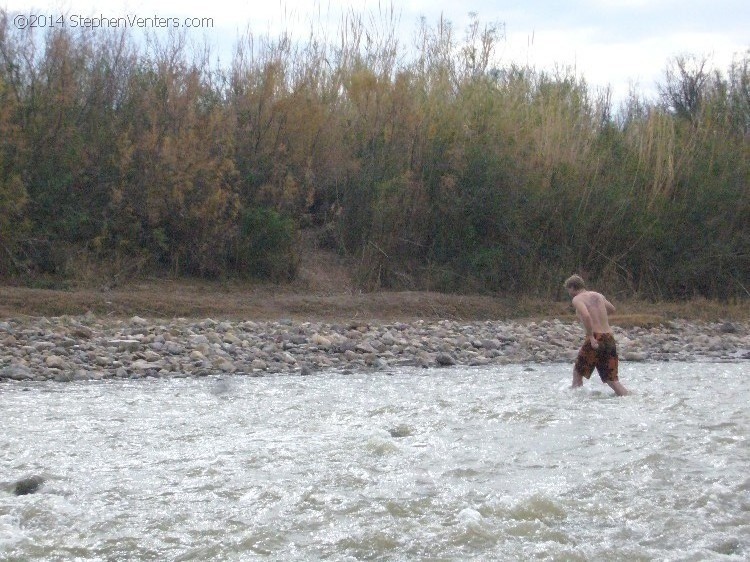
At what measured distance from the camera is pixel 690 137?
24203mm

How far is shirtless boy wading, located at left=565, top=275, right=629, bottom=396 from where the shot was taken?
1129 cm

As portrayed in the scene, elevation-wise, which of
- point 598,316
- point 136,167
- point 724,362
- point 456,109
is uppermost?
point 456,109

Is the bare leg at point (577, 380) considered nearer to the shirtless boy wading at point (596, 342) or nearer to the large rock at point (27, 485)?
the shirtless boy wading at point (596, 342)

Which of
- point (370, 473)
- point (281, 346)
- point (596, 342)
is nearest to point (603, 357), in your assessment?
point (596, 342)

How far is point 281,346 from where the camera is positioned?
14469mm

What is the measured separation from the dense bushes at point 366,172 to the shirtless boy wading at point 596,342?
896 centimetres

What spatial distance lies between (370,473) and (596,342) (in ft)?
14.8

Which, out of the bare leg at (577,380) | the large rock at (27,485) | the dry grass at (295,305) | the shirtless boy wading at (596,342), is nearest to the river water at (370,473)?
the large rock at (27,485)

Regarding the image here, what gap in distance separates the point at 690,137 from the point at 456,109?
19.5ft

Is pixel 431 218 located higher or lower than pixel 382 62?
lower

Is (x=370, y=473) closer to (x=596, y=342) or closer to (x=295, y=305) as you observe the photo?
(x=596, y=342)

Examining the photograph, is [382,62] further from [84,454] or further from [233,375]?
[84,454]

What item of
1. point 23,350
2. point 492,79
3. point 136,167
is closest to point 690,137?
point 492,79

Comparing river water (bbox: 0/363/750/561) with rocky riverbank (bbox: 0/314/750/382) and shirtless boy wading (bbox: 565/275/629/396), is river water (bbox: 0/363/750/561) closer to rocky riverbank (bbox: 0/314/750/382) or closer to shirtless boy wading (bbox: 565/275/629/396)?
shirtless boy wading (bbox: 565/275/629/396)
